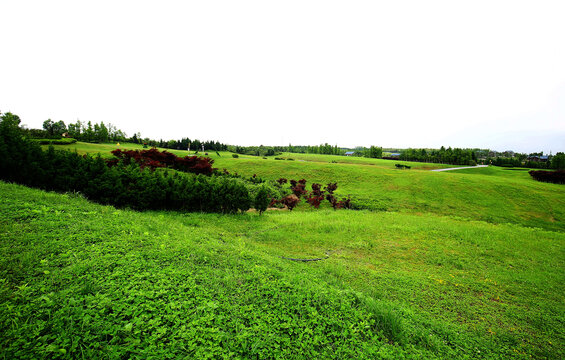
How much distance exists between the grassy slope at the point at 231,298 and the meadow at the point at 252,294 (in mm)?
21

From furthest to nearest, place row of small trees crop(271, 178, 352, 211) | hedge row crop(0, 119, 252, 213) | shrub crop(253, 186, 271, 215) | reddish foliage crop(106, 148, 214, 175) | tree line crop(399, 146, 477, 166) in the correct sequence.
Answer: tree line crop(399, 146, 477, 166)
reddish foliage crop(106, 148, 214, 175)
row of small trees crop(271, 178, 352, 211)
shrub crop(253, 186, 271, 215)
hedge row crop(0, 119, 252, 213)

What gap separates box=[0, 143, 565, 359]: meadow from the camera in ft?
8.58

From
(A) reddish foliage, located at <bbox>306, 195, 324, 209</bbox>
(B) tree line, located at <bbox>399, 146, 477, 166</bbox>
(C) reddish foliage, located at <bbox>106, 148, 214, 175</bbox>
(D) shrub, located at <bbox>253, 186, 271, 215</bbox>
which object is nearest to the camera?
(D) shrub, located at <bbox>253, 186, 271, 215</bbox>

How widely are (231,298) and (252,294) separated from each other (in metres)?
0.38

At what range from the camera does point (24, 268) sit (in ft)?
10.9

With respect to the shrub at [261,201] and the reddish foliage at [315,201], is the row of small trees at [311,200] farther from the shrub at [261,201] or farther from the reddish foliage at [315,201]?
the shrub at [261,201]

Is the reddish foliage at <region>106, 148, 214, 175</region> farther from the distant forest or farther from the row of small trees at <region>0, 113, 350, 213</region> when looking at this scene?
the distant forest

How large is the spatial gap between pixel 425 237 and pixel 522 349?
6.17 meters

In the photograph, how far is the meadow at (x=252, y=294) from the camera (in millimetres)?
2615

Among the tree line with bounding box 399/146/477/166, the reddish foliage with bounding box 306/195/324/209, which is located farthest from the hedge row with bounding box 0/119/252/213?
the tree line with bounding box 399/146/477/166

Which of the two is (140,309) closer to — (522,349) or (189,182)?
(522,349)

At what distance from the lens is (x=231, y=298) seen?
359 centimetres

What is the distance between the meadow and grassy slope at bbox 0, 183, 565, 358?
0.02m

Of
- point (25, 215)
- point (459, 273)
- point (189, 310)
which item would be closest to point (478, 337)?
point (459, 273)
